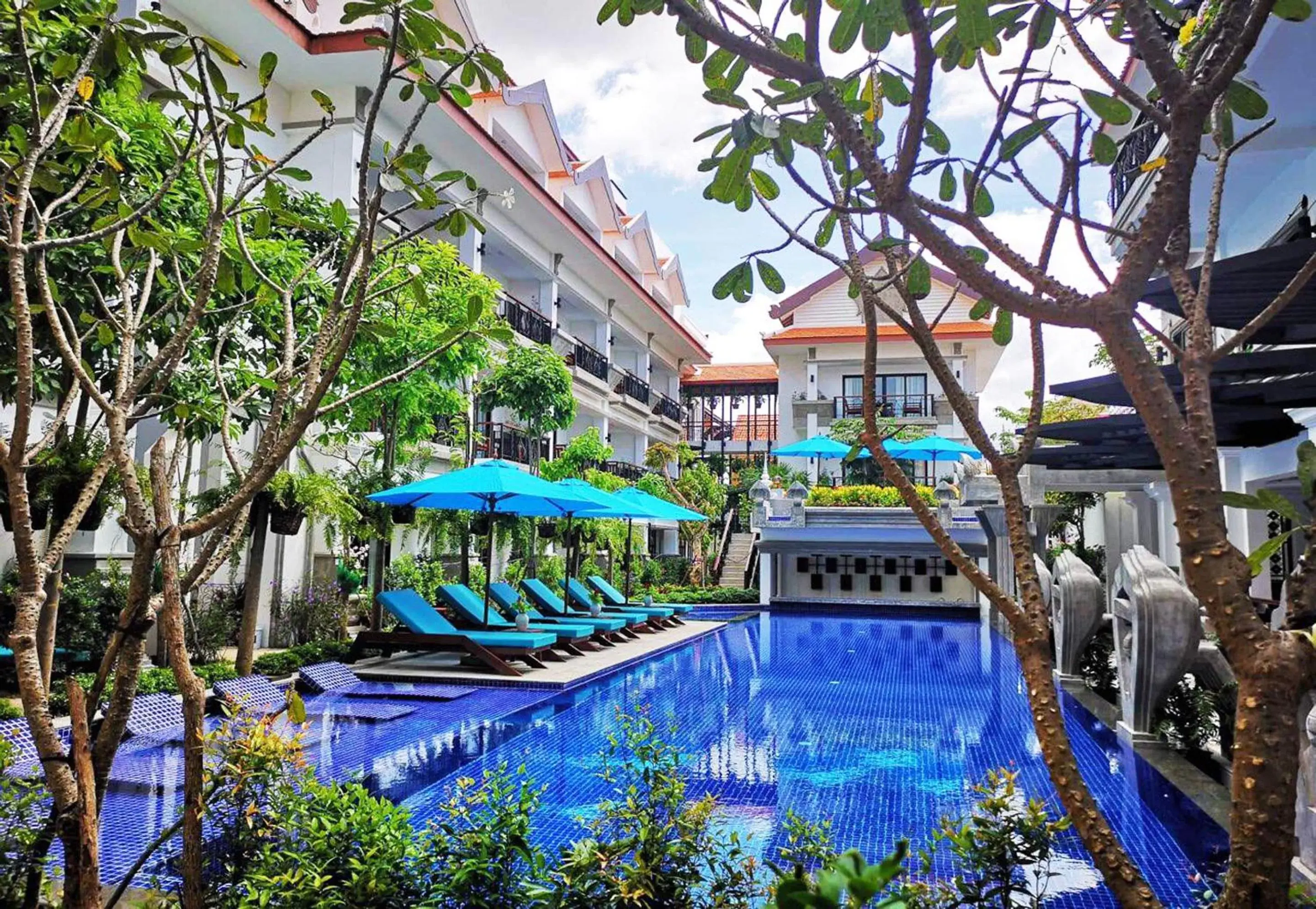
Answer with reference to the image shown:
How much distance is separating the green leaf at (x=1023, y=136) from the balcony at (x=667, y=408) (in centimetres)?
3049

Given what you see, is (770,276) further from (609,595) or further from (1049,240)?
(609,595)

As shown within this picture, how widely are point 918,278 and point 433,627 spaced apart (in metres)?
9.45

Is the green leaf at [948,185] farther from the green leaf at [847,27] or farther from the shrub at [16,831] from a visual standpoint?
the shrub at [16,831]

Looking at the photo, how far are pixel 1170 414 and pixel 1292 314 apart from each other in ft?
15.4

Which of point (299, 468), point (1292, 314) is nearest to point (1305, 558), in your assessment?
point (1292, 314)

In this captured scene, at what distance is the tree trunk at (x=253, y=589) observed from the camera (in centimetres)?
947

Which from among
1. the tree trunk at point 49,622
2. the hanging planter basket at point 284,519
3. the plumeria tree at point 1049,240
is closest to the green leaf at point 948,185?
the plumeria tree at point 1049,240

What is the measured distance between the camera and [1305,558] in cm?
171

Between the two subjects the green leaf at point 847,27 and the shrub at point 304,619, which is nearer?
the green leaf at point 847,27

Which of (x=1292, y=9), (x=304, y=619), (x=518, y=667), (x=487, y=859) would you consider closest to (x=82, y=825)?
(x=487, y=859)

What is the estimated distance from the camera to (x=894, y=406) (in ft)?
105

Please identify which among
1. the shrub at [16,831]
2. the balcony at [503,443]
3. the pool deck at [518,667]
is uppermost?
the balcony at [503,443]

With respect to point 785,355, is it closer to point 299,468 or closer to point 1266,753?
point 299,468

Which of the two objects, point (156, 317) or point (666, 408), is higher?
point (666, 408)
